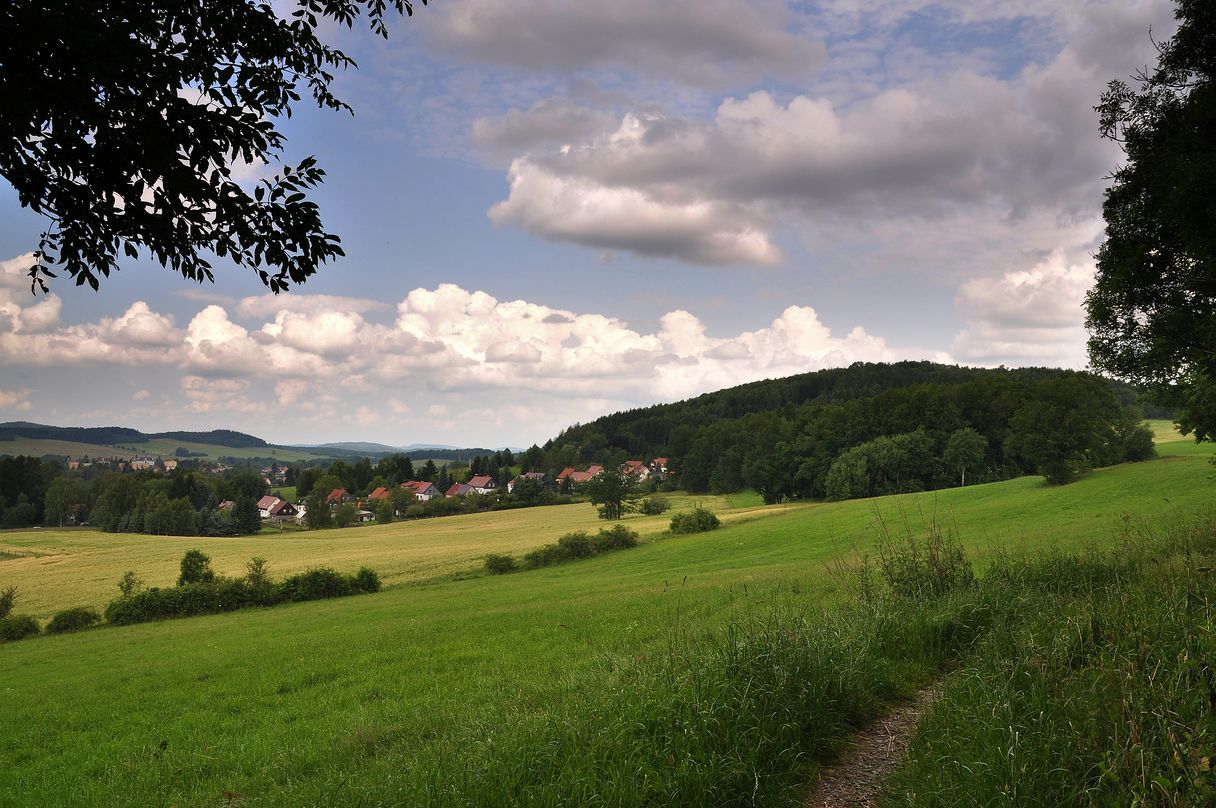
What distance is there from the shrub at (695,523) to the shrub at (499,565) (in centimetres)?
1795

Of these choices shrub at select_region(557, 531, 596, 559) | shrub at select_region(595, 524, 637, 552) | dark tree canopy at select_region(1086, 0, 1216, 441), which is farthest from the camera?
shrub at select_region(595, 524, 637, 552)

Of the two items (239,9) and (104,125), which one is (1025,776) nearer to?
(104,125)

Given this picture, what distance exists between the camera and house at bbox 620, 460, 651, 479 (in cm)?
8838

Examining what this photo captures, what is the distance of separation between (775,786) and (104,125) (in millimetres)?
7093

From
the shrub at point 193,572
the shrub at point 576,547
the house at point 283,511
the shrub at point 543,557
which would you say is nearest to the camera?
the shrub at point 193,572

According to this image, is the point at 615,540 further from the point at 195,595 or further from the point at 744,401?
the point at 744,401

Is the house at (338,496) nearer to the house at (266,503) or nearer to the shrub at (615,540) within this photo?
the house at (266,503)

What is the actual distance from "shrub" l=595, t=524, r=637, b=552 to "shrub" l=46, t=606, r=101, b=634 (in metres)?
31.4

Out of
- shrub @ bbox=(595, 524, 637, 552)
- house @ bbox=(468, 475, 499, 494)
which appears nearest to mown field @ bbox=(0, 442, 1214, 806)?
shrub @ bbox=(595, 524, 637, 552)

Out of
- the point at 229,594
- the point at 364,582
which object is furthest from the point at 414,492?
the point at 229,594

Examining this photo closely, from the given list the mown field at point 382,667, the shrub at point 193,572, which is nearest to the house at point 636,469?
the mown field at point 382,667

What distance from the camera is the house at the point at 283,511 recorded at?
135938mm

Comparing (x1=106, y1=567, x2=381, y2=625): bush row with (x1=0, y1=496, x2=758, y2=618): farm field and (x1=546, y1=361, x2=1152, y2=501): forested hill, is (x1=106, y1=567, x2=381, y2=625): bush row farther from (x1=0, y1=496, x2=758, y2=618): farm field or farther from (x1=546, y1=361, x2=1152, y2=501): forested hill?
(x1=546, y1=361, x2=1152, y2=501): forested hill

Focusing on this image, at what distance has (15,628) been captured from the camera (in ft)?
107
